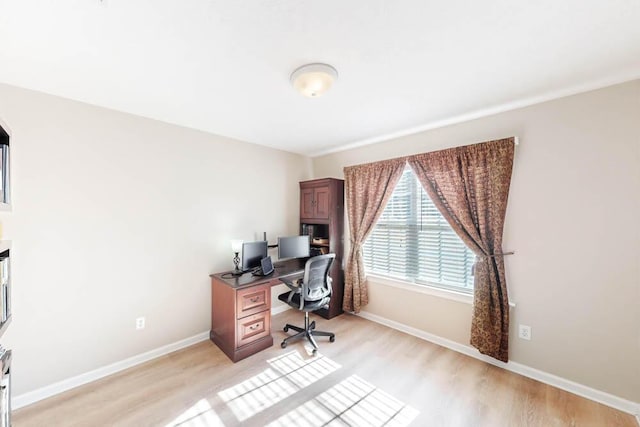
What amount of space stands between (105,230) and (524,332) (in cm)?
387

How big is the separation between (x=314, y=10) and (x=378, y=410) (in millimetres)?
2572

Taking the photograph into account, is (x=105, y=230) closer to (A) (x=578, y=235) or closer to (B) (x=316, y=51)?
(B) (x=316, y=51)

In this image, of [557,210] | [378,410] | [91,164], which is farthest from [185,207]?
[557,210]

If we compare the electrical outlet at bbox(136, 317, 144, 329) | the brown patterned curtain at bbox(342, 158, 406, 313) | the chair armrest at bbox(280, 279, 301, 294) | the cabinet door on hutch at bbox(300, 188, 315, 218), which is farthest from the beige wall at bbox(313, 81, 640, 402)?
the electrical outlet at bbox(136, 317, 144, 329)

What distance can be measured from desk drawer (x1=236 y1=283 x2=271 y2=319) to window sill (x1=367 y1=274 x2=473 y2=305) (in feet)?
4.66

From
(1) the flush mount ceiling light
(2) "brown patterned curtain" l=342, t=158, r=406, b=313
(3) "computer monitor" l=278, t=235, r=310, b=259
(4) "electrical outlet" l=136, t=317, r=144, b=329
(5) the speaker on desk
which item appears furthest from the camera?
(5) the speaker on desk

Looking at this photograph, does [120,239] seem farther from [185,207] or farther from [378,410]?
[378,410]

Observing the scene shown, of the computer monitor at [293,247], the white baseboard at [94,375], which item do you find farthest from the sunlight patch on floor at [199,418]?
the computer monitor at [293,247]

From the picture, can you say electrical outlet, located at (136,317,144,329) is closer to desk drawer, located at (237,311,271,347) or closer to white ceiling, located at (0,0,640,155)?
desk drawer, located at (237,311,271,347)

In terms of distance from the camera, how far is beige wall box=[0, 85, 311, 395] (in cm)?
189

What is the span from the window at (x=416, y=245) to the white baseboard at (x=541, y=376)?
580 millimetres

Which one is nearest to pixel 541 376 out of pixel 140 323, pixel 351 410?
pixel 351 410

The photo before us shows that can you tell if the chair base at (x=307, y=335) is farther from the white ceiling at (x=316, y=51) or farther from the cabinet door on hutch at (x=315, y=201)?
the white ceiling at (x=316, y=51)

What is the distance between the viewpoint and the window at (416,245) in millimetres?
2656
